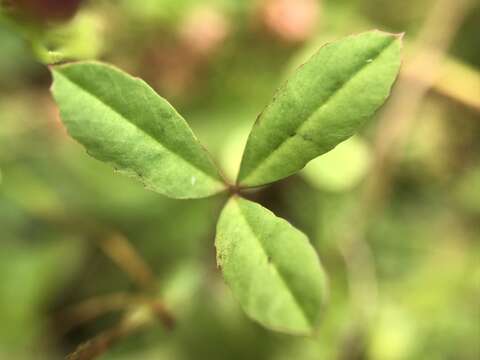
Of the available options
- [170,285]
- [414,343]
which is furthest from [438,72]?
[170,285]

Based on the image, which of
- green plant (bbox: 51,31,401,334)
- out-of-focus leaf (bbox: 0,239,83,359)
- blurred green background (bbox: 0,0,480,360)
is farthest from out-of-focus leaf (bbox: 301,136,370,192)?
green plant (bbox: 51,31,401,334)

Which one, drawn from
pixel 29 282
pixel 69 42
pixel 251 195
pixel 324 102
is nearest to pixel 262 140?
pixel 324 102

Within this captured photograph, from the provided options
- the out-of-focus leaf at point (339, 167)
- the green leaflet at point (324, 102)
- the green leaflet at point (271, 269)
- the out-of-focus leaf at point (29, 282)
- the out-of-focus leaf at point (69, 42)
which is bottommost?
the green leaflet at point (271, 269)

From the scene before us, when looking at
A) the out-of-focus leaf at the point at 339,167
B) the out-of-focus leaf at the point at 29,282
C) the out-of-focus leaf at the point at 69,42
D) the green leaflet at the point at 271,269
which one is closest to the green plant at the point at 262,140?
the green leaflet at the point at 271,269

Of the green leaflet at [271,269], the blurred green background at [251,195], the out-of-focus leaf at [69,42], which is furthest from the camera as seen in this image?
the blurred green background at [251,195]

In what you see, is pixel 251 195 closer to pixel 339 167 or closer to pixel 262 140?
pixel 339 167

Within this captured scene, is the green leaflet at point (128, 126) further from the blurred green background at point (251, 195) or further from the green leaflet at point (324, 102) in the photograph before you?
the blurred green background at point (251, 195)
